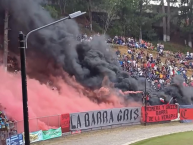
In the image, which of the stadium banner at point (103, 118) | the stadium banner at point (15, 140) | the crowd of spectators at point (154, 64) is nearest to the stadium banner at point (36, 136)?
the stadium banner at point (15, 140)

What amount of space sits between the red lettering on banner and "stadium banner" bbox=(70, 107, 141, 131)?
479 cm

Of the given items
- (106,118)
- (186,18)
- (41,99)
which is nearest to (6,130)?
(41,99)

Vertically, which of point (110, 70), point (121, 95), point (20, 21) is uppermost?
point (20, 21)

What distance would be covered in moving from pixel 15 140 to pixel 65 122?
558 cm

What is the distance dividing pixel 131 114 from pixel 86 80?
541cm

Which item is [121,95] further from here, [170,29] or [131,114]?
[170,29]

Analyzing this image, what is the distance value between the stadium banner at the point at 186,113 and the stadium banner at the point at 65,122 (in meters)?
A: 12.1

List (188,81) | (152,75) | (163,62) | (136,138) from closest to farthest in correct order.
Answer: (136,138)
(152,75)
(188,81)
(163,62)

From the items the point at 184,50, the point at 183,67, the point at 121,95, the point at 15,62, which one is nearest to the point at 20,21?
the point at 15,62

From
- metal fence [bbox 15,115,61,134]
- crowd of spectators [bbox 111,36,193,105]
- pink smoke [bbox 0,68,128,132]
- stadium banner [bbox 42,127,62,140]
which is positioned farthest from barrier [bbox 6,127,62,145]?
crowd of spectators [bbox 111,36,193,105]

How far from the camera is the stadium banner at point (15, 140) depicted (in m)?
19.4

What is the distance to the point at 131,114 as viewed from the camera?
29.2 meters

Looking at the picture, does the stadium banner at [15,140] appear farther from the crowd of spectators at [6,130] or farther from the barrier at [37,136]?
the crowd of spectators at [6,130]

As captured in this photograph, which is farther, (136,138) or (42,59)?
(42,59)
